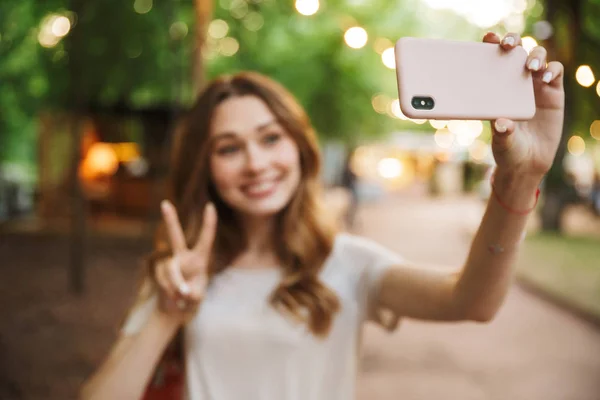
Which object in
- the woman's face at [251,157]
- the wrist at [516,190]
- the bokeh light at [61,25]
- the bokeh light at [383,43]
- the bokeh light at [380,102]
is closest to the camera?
the wrist at [516,190]

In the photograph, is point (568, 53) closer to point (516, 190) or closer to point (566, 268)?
point (566, 268)

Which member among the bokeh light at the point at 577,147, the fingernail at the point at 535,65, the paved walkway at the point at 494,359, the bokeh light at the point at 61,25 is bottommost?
the bokeh light at the point at 577,147

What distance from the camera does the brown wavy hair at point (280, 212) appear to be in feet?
6.19

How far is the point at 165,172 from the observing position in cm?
896

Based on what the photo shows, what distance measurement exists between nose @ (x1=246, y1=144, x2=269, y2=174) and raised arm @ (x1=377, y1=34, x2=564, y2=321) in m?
0.57

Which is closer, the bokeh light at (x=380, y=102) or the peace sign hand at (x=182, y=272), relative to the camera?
the peace sign hand at (x=182, y=272)

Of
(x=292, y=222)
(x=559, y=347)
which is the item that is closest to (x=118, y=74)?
(x=559, y=347)

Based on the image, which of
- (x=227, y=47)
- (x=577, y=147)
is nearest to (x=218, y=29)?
(x=227, y=47)

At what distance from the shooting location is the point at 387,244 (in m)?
13.6

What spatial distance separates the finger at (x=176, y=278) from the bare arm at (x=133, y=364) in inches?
4.1

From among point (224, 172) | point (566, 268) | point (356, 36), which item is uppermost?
point (356, 36)

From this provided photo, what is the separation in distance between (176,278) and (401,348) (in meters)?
4.91

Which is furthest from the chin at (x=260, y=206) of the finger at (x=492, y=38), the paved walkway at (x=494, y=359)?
the paved walkway at (x=494, y=359)

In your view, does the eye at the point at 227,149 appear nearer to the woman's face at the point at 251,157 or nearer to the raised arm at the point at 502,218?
the woman's face at the point at 251,157
